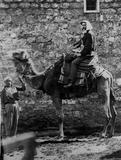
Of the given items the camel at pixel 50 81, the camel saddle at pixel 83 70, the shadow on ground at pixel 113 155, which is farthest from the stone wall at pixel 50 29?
the shadow on ground at pixel 113 155

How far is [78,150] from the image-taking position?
8.73 metres

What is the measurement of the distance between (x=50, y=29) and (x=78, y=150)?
4190 millimetres

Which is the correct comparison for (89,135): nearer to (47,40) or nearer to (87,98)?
(87,98)

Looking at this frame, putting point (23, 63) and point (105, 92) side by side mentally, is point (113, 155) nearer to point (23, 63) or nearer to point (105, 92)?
A: point (105, 92)

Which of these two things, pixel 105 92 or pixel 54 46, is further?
pixel 54 46

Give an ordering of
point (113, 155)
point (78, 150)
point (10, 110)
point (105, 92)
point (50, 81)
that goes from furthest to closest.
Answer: point (50, 81) → point (105, 92) → point (10, 110) → point (78, 150) → point (113, 155)

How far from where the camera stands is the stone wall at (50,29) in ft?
37.5

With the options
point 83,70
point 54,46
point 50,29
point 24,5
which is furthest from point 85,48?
point 24,5

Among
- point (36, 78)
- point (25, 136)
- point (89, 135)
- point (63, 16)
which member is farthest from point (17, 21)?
point (25, 136)

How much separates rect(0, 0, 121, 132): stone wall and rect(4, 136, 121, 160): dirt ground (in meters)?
2.77

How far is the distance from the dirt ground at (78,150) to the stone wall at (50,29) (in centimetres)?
277

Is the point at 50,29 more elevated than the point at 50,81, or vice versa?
the point at 50,29

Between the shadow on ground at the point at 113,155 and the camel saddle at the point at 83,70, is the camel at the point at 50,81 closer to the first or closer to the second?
the camel saddle at the point at 83,70

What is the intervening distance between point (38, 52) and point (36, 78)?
1.71 meters
